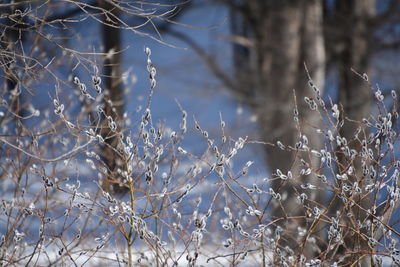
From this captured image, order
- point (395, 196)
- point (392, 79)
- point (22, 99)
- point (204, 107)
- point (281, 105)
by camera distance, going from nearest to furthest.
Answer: point (395, 196) → point (22, 99) → point (281, 105) → point (392, 79) → point (204, 107)

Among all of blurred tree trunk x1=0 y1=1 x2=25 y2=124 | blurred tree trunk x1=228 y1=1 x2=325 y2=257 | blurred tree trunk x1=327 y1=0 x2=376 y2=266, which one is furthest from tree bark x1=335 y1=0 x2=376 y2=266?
blurred tree trunk x1=0 y1=1 x2=25 y2=124

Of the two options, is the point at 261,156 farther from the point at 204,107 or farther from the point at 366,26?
the point at 366,26

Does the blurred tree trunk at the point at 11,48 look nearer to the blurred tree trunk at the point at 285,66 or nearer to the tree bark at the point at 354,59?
the blurred tree trunk at the point at 285,66

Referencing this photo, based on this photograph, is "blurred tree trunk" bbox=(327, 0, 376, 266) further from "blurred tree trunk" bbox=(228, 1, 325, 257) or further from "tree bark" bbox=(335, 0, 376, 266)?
"blurred tree trunk" bbox=(228, 1, 325, 257)

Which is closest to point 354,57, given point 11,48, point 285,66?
point 285,66

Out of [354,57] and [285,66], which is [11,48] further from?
[354,57]

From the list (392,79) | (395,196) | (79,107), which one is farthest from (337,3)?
(395,196)

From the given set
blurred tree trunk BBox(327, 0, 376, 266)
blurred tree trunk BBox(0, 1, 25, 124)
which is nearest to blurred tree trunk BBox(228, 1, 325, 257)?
blurred tree trunk BBox(327, 0, 376, 266)

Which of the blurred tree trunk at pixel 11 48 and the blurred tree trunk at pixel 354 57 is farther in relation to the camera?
the blurred tree trunk at pixel 354 57

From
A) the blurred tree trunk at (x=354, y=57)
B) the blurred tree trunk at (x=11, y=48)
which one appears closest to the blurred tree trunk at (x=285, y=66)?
the blurred tree trunk at (x=354, y=57)

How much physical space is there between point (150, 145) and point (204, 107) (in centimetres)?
845

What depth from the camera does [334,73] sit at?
10039 millimetres

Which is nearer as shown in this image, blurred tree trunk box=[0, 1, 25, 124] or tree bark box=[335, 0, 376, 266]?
blurred tree trunk box=[0, 1, 25, 124]

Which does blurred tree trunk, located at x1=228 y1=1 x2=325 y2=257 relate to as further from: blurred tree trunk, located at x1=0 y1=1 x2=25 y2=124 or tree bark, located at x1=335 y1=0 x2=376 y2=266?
blurred tree trunk, located at x1=0 y1=1 x2=25 y2=124
